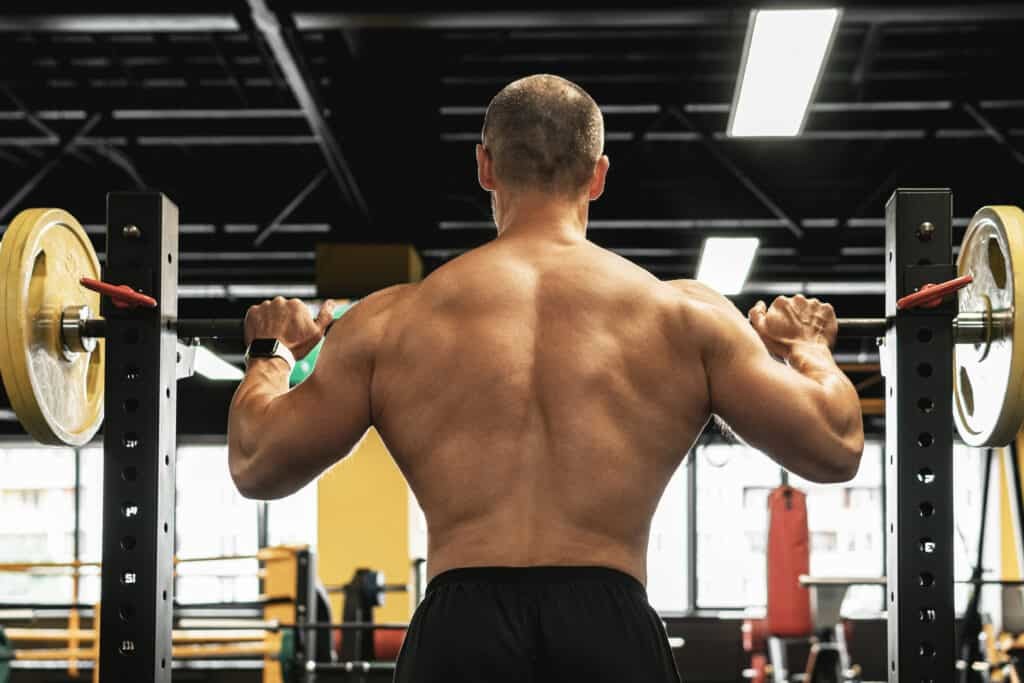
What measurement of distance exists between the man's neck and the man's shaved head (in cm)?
1

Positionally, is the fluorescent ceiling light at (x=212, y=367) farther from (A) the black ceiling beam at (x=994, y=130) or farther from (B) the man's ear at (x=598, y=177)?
(B) the man's ear at (x=598, y=177)

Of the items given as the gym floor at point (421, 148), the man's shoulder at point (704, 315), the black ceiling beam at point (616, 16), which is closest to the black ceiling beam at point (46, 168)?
the gym floor at point (421, 148)

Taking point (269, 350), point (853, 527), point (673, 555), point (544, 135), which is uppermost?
point (544, 135)

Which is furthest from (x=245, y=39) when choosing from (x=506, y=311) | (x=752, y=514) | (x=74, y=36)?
(x=752, y=514)

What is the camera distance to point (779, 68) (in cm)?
430

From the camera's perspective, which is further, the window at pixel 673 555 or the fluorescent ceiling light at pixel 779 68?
the window at pixel 673 555

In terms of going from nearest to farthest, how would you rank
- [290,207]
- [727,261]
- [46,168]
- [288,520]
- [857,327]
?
[857,327] < [46,168] < [727,261] < [290,207] < [288,520]

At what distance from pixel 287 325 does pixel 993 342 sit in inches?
42.3

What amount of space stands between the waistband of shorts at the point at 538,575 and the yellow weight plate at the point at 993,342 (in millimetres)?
765

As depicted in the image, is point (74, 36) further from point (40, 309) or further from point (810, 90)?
point (40, 309)

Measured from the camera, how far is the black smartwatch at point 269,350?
6.20 ft

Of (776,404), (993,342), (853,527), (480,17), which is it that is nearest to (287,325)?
(776,404)

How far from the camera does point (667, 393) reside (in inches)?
63.1

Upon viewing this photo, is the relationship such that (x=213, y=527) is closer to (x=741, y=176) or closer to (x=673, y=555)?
(x=673, y=555)
